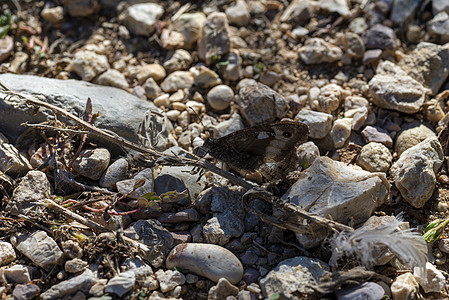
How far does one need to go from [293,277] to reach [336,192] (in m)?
0.76

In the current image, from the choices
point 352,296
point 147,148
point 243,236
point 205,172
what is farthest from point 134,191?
point 352,296

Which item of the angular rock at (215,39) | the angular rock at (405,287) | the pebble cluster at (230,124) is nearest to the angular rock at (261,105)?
the pebble cluster at (230,124)

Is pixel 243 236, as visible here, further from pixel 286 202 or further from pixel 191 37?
pixel 191 37

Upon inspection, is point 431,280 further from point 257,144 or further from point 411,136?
point 257,144

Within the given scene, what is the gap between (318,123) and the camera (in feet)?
12.6

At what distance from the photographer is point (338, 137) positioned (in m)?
3.89

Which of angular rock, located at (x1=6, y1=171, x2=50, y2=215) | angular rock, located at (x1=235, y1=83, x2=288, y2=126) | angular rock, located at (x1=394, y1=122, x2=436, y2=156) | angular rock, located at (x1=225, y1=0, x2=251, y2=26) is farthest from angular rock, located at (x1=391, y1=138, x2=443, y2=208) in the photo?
angular rock, located at (x1=6, y1=171, x2=50, y2=215)

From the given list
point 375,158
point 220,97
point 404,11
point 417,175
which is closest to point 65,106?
point 220,97

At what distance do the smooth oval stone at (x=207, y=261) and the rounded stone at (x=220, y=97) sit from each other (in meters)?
1.64

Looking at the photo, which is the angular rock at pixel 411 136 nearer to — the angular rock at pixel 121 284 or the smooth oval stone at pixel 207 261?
the smooth oval stone at pixel 207 261

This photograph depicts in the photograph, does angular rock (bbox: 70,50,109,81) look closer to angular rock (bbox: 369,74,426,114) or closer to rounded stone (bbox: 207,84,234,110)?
rounded stone (bbox: 207,84,234,110)

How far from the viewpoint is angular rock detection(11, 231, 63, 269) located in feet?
9.89

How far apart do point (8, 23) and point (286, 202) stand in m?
3.93

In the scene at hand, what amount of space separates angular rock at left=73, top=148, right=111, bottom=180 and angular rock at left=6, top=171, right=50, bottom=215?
0.29m
